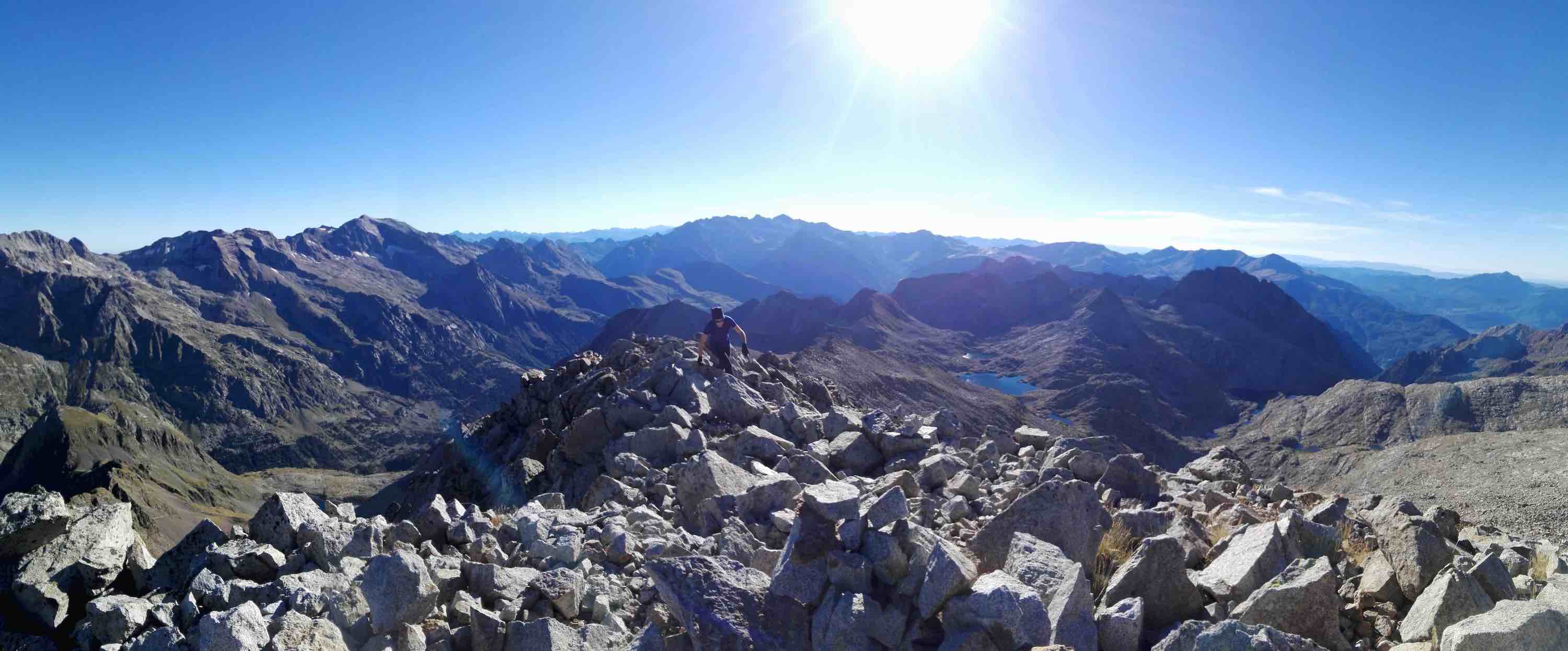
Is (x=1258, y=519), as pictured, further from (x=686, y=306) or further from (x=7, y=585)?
(x=686, y=306)

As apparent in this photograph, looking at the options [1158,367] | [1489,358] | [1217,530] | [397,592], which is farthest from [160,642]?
[1489,358]

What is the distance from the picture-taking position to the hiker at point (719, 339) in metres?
21.0

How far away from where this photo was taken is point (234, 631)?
5371 millimetres

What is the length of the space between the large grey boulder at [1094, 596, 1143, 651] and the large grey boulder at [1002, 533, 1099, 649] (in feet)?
0.39

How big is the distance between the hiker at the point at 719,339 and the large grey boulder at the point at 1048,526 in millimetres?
13306

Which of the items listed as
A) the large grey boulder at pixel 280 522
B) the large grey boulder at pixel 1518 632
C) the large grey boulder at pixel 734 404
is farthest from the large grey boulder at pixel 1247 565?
the large grey boulder at pixel 734 404

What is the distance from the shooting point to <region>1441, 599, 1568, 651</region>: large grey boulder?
Answer: 457 cm

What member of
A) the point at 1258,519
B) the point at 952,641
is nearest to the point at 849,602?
the point at 952,641

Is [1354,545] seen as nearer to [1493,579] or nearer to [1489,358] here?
[1493,579]

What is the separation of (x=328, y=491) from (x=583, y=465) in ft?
393

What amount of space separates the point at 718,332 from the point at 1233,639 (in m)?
17.6

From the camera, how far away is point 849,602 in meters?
5.70

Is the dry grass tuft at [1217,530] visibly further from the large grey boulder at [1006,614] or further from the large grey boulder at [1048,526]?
the large grey boulder at [1006,614]

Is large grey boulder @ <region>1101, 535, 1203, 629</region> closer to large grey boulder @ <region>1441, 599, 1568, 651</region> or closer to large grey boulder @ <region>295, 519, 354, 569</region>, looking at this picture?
large grey boulder @ <region>1441, 599, 1568, 651</region>
